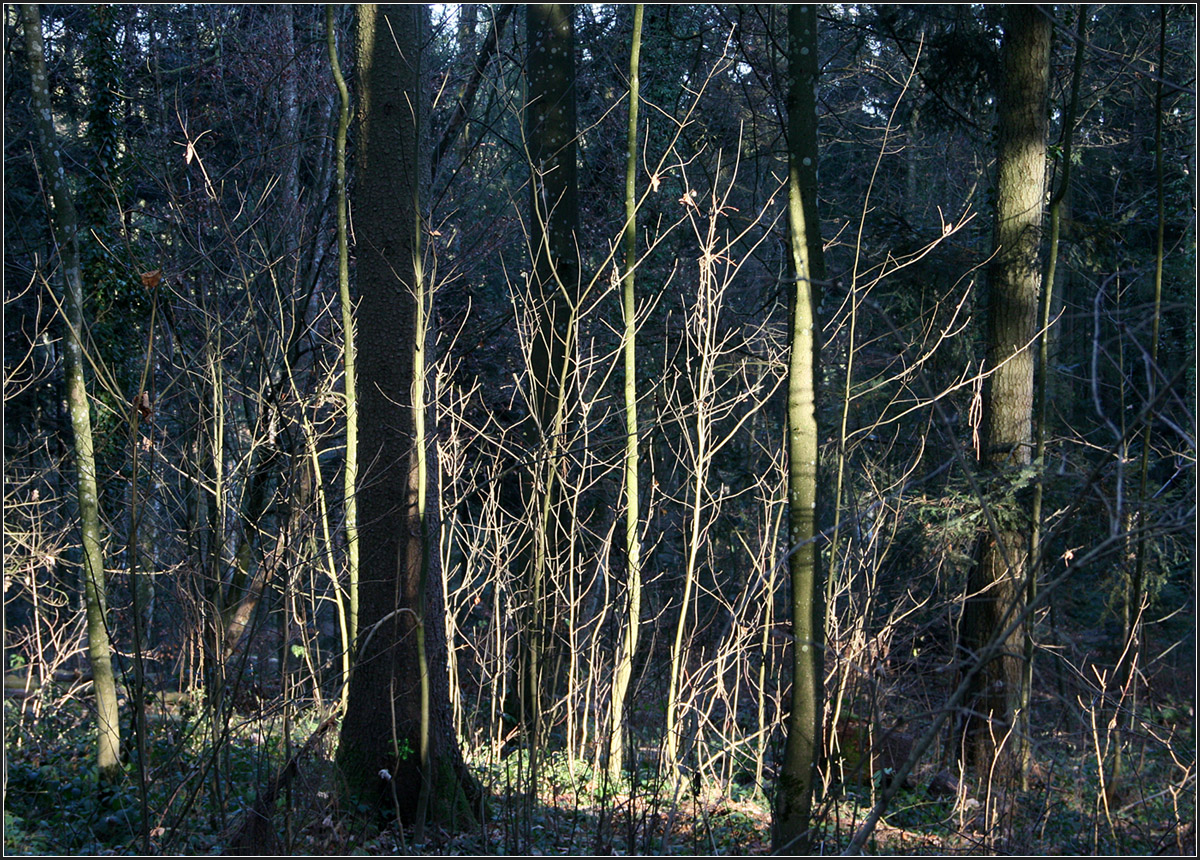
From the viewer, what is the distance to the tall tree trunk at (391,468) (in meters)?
4.23

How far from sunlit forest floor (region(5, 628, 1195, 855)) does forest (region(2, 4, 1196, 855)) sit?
43 mm

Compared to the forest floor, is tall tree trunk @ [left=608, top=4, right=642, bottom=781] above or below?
above

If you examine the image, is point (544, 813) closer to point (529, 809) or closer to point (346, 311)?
point (529, 809)

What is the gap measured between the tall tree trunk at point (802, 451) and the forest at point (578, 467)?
0.02 metres

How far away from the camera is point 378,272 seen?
455 cm

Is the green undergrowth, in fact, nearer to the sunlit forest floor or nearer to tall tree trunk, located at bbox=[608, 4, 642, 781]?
the sunlit forest floor

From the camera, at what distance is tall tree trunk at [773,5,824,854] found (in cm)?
360

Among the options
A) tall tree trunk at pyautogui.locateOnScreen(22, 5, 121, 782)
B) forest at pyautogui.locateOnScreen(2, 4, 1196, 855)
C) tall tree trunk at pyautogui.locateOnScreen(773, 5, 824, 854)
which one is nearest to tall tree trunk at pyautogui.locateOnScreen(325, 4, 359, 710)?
forest at pyautogui.locateOnScreen(2, 4, 1196, 855)

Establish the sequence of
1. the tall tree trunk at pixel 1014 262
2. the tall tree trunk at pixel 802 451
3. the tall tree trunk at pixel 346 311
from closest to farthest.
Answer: the tall tree trunk at pixel 802 451
the tall tree trunk at pixel 346 311
the tall tree trunk at pixel 1014 262

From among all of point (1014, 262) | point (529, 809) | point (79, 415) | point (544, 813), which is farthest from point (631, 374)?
point (1014, 262)

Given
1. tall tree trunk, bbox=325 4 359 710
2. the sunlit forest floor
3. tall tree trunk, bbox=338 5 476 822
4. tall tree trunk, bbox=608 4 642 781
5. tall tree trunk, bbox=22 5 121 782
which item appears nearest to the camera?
the sunlit forest floor

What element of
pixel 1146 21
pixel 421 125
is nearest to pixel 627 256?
pixel 421 125

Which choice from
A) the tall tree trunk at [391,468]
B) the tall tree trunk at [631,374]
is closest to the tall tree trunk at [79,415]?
the tall tree trunk at [391,468]

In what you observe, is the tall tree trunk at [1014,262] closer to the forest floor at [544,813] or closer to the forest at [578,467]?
the forest at [578,467]
